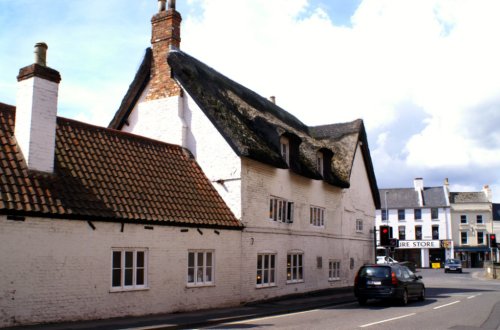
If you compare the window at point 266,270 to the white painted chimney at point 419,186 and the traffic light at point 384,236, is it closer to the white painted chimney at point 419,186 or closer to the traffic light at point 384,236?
the traffic light at point 384,236

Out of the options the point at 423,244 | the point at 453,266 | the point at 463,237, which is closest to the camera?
the point at 453,266

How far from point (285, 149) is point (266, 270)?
221 inches

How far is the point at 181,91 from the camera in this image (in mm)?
20281

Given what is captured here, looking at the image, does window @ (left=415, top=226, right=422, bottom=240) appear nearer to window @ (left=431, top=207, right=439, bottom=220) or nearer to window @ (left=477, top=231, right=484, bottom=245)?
window @ (left=431, top=207, right=439, bottom=220)

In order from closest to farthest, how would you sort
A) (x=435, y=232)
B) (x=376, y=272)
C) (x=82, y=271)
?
1. (x=82, y=271)
2. (x=376, y=272)
3. (x=435, y=232)

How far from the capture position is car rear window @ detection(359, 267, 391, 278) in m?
19.2

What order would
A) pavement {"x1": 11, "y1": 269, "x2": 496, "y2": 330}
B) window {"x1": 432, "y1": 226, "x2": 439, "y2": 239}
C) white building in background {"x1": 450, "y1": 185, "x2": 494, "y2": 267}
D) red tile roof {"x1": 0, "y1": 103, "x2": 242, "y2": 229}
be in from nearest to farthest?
pavement {"x1": 11, "y1": 269, "x2": 496, "y2": 330} < red tile roof {"x1": 0, "y1": 103, "x2": 242, "y2": 229} < white building in background {"x1": 450, "y1": 185, "x2": 494, "y2": 267} < window {"x1": 432, "y1": 226, "x2": 439, "y2": 239}

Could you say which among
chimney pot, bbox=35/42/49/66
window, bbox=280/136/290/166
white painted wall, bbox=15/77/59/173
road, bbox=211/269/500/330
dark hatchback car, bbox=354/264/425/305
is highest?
chimney pot, bbox=35/42/49/66

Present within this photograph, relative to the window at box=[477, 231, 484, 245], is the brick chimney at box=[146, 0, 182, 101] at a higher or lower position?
higher

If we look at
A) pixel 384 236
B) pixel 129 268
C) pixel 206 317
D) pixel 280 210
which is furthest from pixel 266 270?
pixel 129 268

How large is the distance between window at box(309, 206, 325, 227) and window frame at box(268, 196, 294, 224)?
223 cm

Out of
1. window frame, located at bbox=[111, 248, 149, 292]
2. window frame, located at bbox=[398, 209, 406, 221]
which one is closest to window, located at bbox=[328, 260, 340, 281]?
window frame, located at bbox=[111, 248, 149, 292]

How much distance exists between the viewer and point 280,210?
21.9 meters

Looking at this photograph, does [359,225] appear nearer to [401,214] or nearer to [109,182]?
[109,182]
